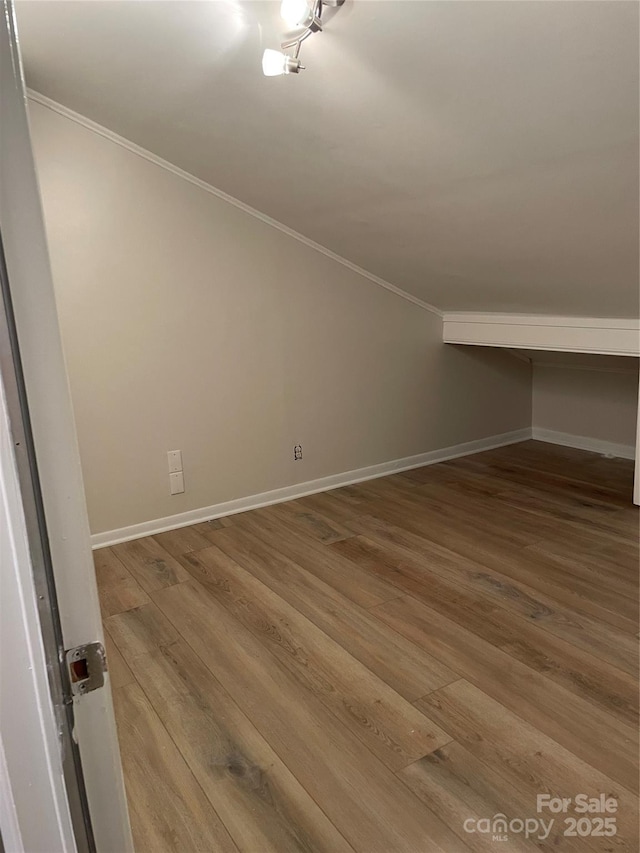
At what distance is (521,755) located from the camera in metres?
1.63

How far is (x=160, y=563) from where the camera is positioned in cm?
278

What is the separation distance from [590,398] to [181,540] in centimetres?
288

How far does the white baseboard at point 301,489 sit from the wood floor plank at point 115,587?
0.46 ft

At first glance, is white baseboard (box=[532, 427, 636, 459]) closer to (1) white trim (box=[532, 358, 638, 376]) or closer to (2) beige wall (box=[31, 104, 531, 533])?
(1) white trim (box=[532, 358, 638, 376])

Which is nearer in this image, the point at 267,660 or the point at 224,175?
the point at 267,660

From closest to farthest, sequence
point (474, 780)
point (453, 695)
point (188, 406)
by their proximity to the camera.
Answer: point (474, 780) < point (453, 695) < point (188, 406)

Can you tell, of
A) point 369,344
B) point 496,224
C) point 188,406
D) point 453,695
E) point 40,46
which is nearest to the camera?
point 453,695

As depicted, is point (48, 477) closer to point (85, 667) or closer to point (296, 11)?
point (85, 667)

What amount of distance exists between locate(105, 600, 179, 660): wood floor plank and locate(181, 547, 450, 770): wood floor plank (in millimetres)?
246

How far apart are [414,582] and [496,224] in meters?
1.49

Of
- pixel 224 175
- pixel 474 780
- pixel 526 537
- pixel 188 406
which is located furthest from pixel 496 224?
pixel 474 780

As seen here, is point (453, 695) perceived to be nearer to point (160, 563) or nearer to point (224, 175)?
point (160, 563)

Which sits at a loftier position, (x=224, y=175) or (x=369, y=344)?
(x=224, y=175)

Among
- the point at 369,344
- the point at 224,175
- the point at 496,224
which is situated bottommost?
the point at 369,344
